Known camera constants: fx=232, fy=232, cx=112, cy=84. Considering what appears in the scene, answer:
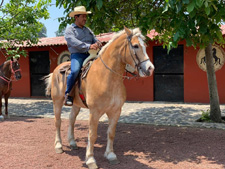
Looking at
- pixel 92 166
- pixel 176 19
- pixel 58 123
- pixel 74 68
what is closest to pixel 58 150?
pixel 58 123

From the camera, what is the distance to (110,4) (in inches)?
238

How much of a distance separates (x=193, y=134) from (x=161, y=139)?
3.07 feet

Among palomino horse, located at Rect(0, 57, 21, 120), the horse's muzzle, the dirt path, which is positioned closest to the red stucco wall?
palomino horse, located at Rect(0, 57, 21, 120)

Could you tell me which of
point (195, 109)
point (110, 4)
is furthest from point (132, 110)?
point (110, 4)

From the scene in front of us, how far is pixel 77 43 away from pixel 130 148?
2498 mm

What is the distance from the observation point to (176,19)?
4254 millimetres

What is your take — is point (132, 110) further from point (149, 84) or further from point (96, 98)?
point (96, 98)

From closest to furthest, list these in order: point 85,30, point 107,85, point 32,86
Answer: point 107,85 < point 85,30 < point 32,86

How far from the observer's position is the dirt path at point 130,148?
13.7 feet

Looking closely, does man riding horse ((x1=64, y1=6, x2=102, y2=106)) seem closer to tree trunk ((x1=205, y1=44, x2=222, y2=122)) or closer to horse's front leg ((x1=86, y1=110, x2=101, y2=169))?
horse's front leg ((x1=86, y1=110, x2=101, y2=169))

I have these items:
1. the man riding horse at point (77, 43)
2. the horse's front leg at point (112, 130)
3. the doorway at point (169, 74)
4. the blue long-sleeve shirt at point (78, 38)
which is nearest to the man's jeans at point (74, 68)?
the man riding horse at point (77, 43)

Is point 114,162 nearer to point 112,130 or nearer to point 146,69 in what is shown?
point 112,130

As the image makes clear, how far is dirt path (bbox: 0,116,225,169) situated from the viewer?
417 centimetres

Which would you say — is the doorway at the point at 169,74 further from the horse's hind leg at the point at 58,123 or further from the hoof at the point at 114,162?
the hoof at the point at 114,162
